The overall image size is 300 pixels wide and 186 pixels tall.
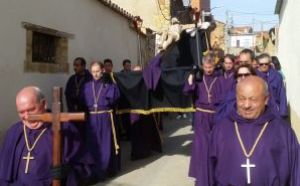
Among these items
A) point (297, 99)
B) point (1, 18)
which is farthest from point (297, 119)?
point (1, 18)

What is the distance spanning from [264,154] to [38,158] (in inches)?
64.2

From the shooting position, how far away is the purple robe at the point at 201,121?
730cm

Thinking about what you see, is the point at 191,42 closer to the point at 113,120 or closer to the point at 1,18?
the point at 113,120

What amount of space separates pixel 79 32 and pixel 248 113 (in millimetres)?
6983

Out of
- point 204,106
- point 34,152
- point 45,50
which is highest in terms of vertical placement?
point 45,50

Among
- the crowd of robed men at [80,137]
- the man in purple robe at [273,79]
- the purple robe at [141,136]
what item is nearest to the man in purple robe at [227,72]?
the man in purple robe at [273,79]

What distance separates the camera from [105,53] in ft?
40.4

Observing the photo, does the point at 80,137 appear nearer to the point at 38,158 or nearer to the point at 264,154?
the point at 38,158

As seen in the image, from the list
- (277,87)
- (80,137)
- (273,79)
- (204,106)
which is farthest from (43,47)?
(80,137)

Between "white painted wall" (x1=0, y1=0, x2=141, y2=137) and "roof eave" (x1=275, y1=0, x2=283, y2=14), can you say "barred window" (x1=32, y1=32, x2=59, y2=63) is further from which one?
"roof eave" (x1=275, y1=0, x2=283, y2=14)

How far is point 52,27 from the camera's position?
9.06 meters

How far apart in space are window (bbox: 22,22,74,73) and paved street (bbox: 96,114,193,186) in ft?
6.65

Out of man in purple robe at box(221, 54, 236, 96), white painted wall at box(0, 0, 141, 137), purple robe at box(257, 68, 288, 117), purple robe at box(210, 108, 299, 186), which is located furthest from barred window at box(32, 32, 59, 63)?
purple robe at box(210, 108, 299, 186)

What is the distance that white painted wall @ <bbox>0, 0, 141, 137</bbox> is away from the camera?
7473 millimetres
